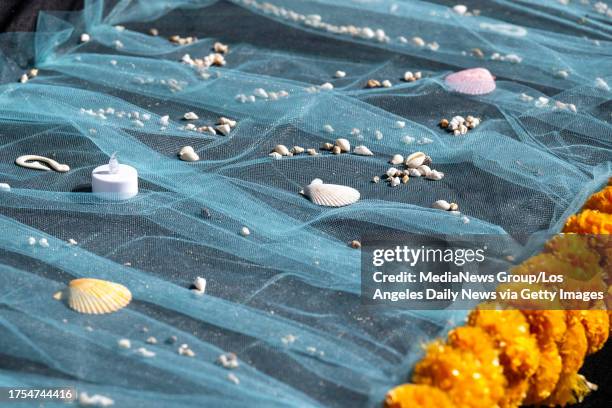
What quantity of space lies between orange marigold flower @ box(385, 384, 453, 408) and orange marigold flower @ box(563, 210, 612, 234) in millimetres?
664

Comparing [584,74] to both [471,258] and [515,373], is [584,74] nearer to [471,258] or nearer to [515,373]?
[471,258]

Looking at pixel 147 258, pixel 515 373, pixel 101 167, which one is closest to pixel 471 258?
pixel 515 373

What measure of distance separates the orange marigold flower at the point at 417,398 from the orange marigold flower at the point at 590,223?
2.18ft

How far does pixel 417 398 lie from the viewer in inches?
65.6

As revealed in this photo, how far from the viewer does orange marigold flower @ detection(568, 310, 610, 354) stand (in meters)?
2.01

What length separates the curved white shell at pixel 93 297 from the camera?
1.93m

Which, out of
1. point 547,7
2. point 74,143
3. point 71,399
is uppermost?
point 547,7

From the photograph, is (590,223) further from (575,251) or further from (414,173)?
(414,173)

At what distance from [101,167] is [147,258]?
1.14 feet

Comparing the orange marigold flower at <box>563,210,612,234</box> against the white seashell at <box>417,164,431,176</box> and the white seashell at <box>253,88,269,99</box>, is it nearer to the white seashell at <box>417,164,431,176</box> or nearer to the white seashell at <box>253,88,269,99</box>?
the white seashell at <box>417,164,431,176</box>

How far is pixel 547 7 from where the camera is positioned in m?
3.49

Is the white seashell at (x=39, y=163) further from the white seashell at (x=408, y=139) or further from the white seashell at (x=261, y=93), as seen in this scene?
the white seashell at (x=408, y=139)

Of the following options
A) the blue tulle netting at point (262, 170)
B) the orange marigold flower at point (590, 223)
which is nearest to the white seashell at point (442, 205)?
the blue tulle netting at point (262, 170)

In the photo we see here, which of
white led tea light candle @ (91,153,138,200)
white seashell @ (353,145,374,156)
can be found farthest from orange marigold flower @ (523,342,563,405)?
white led tea light candle @ (91,153,138,200)
